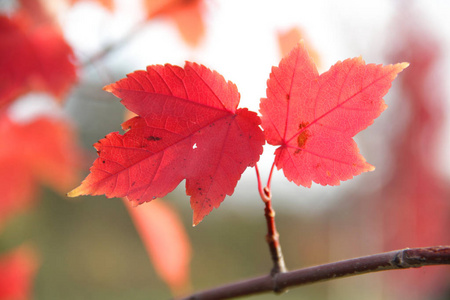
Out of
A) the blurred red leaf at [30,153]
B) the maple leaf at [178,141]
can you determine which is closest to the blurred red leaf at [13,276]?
the blurred red leaf at [30,153]

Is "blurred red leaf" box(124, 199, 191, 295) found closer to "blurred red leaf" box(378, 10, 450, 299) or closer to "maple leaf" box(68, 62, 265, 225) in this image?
"maple leaf" box(68, 62, 265, 225)

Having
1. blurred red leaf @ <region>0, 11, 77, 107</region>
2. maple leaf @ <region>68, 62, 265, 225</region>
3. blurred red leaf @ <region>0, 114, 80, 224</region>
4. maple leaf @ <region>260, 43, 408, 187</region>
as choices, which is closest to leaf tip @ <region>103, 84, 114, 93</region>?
maple leaf @ <region>68, 62, 265, 225</region>

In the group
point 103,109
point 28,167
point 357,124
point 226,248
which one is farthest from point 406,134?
point 103,109

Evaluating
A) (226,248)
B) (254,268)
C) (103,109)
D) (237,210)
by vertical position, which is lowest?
(254,268)

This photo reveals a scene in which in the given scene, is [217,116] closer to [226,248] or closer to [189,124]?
[189,124]

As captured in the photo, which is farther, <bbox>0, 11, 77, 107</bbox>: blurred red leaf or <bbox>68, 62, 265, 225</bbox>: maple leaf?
<bbox>0, 11, 77, 107</bbox>: blurred red leaf

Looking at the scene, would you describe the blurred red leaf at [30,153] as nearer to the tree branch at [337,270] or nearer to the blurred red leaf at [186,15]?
the blurred red leaf at [186,15]

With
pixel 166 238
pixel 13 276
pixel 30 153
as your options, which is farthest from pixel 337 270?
pixel 30 153
